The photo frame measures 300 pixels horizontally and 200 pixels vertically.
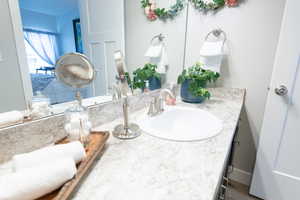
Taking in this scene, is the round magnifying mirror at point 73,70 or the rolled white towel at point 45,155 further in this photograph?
the round magnifying mirror at point 73,70

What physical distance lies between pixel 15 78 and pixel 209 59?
131cm

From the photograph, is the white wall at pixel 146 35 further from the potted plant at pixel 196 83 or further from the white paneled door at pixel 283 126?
the white paneled door at pixel 283 126

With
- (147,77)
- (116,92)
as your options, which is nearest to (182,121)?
(147,77)

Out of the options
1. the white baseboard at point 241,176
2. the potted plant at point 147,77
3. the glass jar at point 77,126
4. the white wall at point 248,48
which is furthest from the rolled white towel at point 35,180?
the white baseboard at point 241,176

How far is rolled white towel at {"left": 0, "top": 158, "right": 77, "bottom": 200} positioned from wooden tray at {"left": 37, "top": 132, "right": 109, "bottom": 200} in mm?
16

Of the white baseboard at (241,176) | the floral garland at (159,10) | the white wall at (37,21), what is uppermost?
the floral garland at (159,10)

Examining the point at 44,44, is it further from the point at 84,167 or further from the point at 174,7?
the point at 174,7

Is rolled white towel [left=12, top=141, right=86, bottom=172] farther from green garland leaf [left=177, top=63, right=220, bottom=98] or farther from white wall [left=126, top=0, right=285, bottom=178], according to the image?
green garland leaf [left=177, top=63, right=220, bottom=98]

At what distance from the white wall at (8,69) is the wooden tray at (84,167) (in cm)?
23

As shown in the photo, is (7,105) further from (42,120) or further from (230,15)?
(230,15)

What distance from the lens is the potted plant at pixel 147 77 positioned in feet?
3.92

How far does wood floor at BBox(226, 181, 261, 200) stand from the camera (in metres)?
1.48

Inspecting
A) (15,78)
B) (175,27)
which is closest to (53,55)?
(15,78)

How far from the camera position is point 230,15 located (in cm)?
136
